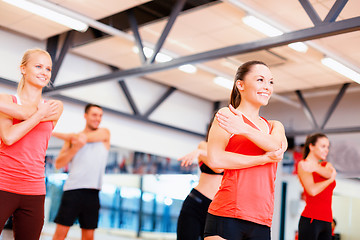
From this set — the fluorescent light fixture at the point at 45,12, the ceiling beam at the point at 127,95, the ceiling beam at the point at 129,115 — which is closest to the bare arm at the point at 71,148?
the fluorescent light fixture at the point at 45,12

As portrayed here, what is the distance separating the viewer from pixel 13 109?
2266 millimetres

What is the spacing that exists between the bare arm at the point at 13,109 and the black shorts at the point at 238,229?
1.12m

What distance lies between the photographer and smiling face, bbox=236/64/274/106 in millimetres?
2016

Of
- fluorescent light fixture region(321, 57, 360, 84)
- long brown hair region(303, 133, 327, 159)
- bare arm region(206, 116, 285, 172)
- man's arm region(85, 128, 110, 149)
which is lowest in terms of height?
bare arm region(206, 116, 285, 172)

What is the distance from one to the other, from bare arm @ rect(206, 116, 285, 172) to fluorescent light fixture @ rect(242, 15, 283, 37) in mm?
3675

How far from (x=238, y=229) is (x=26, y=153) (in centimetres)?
115

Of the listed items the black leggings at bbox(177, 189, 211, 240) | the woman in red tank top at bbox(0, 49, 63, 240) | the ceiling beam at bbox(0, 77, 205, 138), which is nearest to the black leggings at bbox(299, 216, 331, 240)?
the black leggings at bbox(177, 189, 211, 240)

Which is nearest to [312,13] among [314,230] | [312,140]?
[312,140]

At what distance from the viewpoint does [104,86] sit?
848cm

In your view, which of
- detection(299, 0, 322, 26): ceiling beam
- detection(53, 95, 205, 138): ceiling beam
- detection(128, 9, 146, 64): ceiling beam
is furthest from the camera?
detection(53, 95, 205, 138): ceiling beam

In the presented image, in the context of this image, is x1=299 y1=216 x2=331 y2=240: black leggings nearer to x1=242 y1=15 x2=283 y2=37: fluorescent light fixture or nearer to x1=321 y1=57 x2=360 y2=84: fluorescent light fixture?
x1=242 y1=15 x2=283 y2=37: fluorescent light fixture

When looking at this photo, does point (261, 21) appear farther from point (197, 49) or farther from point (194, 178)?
point (194, 178)

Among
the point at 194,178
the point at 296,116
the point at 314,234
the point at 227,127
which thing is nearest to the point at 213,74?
the point at 296,116

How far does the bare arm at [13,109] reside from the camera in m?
2.25
